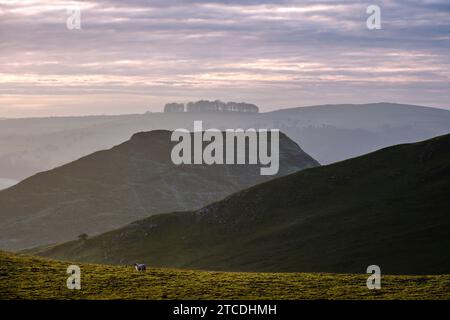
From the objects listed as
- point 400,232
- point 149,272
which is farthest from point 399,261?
point 149,272

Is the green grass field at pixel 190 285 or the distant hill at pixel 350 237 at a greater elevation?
the distant hill at pixel 350 237

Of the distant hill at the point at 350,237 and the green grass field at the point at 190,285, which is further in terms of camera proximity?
the distant hill at the point at 350,237

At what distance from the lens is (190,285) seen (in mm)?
62219

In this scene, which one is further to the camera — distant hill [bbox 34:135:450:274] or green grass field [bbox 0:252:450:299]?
distant hill [bbox 34:135:450:274]

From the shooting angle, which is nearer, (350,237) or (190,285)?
(190,285)

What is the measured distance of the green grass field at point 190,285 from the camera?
188ft

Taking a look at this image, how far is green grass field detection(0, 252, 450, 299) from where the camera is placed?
57219 millimetres

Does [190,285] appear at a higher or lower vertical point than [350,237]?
lower

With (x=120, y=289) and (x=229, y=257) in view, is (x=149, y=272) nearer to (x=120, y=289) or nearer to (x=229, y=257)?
(x=120, y=289)

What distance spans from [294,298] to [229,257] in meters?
120

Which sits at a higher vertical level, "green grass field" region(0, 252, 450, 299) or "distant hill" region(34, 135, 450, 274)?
→ "distant hill" region(34, 135, 450, 274)

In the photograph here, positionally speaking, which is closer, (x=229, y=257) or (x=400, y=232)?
(x=400, y=232)

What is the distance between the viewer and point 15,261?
233 feet
